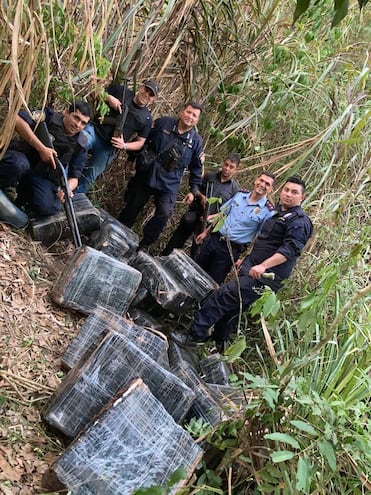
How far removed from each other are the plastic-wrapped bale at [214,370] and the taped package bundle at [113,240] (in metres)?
0.89

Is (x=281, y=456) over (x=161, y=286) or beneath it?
over

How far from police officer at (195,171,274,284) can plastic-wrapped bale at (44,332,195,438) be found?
1498mm

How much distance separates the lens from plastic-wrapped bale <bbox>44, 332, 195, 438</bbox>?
222cm

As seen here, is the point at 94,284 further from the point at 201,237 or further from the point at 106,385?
the point at 201,237

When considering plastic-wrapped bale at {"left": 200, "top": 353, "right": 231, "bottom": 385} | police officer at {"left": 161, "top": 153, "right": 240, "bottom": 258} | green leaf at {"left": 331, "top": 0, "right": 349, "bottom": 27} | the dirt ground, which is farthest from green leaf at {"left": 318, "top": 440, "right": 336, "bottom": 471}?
police officer at {"left": 161, "top": 153, "right": 240, "bottom": 258}

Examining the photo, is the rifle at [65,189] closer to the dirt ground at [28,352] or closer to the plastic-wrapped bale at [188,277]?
the dirt ground at [28,352]

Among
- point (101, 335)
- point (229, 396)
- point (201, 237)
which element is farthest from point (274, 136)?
point (101, 335)

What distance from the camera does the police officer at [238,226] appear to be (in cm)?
387

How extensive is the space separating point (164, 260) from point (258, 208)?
79cm

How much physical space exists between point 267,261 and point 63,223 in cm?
136

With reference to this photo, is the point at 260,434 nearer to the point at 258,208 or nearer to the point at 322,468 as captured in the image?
the point at 322,468

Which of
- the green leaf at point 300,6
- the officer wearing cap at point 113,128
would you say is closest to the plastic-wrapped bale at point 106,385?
the green leaf at point 300,6

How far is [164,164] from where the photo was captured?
4043 mm

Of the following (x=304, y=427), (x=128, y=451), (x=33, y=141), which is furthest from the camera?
(x=33, y=141)
